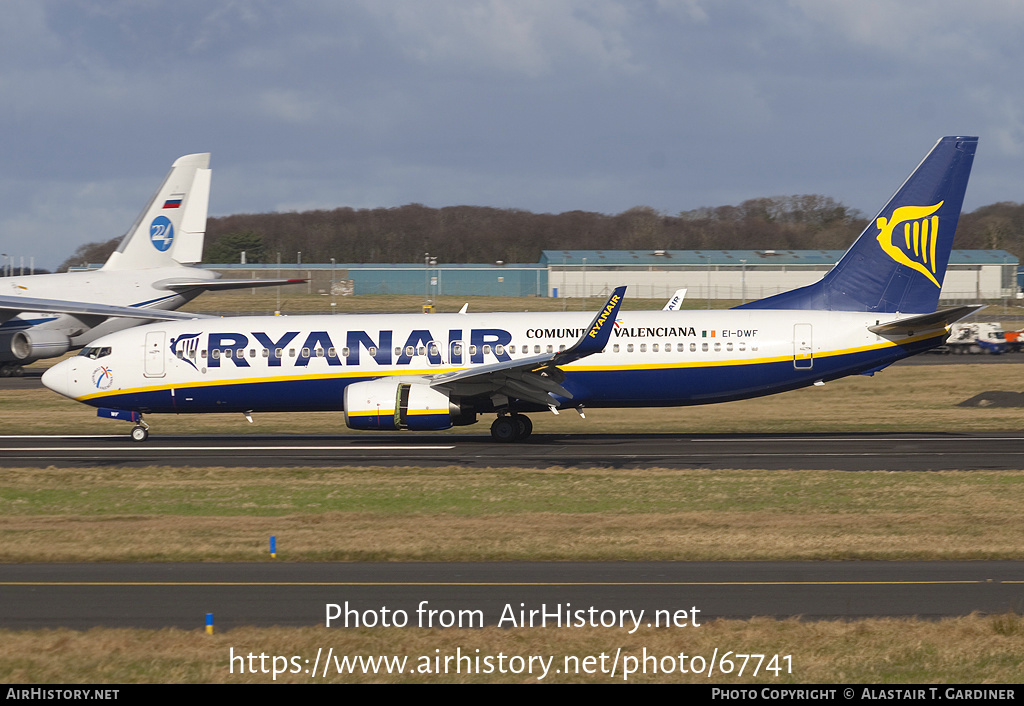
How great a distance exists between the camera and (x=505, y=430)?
30.0m

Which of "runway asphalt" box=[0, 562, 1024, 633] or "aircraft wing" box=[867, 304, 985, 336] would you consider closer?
"runway asphalt" box=[0, 562, 1024, 633]

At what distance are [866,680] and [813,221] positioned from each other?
130 m

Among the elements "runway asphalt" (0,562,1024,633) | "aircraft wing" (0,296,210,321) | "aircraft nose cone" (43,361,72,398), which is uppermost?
"aircraft wing" (0,296,210,321)

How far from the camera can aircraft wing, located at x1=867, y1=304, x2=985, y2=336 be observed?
27244 millimetres

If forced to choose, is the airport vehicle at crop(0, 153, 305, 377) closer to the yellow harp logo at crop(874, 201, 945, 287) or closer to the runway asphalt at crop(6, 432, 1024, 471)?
the runway asphalt at crop(6, 432, 1024, 471)

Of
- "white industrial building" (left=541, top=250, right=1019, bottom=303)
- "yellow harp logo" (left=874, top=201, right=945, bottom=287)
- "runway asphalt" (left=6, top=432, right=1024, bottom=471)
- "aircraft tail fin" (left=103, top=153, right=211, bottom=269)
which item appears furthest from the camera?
"white industrial building" (left=541, top=250, right=1019, bottom=303)

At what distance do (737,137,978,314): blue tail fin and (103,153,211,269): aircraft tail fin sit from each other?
107 ft

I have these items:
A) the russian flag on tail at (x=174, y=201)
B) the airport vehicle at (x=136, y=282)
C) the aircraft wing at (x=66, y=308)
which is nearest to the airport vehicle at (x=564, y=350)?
the aircraft wing at (x=66, y=308)

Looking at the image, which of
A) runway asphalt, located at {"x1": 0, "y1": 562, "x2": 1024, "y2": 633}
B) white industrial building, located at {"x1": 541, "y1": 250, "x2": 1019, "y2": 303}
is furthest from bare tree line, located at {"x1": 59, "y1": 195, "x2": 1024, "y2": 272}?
runway asphalt, located at {"x1": 0, "y1": 562, "x2": 1024, "y2": 633}

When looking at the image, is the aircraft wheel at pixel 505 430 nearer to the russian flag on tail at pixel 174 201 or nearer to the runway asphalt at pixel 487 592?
the runway asphalt at pixel 487 592

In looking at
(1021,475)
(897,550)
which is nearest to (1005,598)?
(897,550)

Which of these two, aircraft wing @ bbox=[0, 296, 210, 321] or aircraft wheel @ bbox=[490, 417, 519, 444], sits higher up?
aircraft wing @ bbox=[0, 296, 210, 321]

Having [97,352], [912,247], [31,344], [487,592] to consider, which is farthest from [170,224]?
[487,592]

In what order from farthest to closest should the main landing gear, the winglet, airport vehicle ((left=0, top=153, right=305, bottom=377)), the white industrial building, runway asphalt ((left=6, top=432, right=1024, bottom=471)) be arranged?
1. the white industrial building
2. airport vehicle ((left=0, top=153, right=305, bottom=377))
3. the main landing gear
4. the winglet
5. runway asphalt ((left=6, top=432, right=1024, bottom=471))
